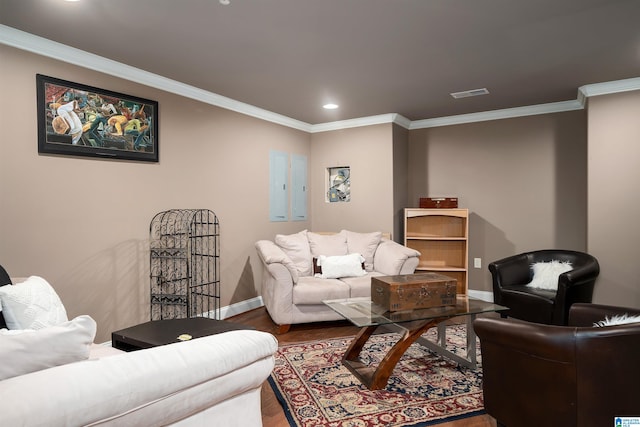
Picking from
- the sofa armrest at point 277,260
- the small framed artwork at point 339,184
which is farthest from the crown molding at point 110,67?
the sofa armrest at point 277,260

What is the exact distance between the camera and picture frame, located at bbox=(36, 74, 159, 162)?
2.96m

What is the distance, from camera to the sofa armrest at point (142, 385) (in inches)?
42.2

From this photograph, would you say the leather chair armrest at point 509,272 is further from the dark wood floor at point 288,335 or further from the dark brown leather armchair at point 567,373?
the dark brown leather armchair at point 567,373

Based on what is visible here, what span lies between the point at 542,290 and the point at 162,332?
343 cm

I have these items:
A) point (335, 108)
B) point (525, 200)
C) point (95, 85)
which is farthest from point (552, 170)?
point (95, 85)

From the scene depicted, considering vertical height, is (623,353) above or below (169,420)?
above

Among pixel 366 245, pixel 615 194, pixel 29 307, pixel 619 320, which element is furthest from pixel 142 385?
pixel 615 194

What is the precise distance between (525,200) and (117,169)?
4.59 m

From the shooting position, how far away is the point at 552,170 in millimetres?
4816

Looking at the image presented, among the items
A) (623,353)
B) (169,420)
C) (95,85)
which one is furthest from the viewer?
(95,85)

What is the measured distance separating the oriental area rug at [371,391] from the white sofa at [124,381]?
2.79 ft

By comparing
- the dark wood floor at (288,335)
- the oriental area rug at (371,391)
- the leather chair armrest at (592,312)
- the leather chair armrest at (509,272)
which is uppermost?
the leather chair armrest at (592,312)

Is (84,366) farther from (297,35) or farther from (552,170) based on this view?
(552,170)

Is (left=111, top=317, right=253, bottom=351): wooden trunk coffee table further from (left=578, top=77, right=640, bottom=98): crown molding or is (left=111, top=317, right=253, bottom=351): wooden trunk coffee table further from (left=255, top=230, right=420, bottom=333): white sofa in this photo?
(left=578, top=77, right=640, bottom=98): crown molding
